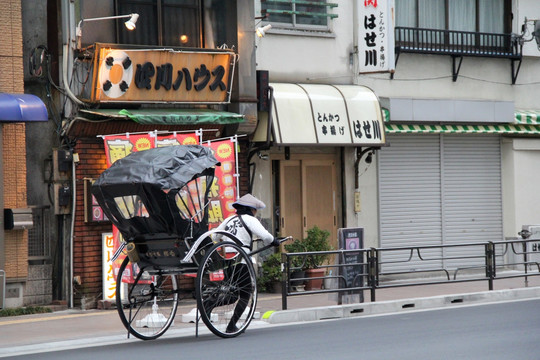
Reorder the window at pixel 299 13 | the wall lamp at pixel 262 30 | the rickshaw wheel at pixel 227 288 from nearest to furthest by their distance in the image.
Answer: the rickshaw wheel at pixel 227 288, the wall lamp at pixel 262 30, the window at pixel 299 13

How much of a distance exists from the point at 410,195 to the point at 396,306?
7007mm

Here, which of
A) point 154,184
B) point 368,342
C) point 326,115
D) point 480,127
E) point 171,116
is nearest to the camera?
point 368,342

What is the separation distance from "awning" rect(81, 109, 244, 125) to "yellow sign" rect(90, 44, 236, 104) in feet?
0.79

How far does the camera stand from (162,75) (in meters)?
18.6

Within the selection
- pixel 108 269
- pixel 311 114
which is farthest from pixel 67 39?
pixel 311 114

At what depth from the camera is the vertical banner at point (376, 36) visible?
68.9 ft

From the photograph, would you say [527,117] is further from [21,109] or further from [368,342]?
[368,342]

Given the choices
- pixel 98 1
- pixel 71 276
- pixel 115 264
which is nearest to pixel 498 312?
pixel 115 264

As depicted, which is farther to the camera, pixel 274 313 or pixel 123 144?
pixel 123 144

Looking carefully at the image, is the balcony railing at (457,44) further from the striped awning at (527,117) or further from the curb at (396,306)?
the curb at (396,306)

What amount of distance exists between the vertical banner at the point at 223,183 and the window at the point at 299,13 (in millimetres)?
4421

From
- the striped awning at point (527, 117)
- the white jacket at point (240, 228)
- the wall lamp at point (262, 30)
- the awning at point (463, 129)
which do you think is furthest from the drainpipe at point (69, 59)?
the striped awning at point (527, 117)

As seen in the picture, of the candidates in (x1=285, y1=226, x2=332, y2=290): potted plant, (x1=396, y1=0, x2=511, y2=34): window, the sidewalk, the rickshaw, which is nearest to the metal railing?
(x1=396, y1=0, x2=511, y2=34): window

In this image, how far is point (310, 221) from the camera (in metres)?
22.1
